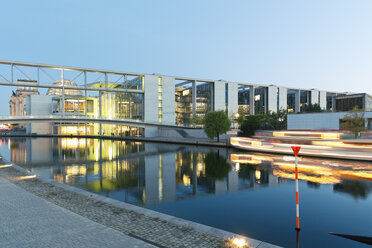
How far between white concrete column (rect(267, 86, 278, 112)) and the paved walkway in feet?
268

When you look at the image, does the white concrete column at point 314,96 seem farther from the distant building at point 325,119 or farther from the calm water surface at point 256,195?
the calm water surface at point 256,195

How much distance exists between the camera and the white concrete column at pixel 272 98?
82.6 m

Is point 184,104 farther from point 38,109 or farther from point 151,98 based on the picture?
point 38,109

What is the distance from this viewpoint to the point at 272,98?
83.4 meters

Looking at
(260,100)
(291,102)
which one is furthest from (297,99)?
(260,100)

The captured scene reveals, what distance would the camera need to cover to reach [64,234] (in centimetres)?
664

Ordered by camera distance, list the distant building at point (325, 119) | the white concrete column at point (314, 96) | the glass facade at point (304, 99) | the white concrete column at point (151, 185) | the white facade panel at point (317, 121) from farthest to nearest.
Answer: the glass facade at point (304, 99) < the white concrete column at point (314, 96) < the white facade panel at point (317, 121) < the distant building at point (325, 119) < the white concrete column at point (151, 185)

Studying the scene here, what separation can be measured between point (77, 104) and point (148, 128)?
4067cm

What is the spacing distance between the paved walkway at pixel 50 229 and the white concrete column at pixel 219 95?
219 feet

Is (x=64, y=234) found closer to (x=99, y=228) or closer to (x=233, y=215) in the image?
(x=99, y=228)

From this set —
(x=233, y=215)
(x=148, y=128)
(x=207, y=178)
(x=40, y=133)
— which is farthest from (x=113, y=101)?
(x=233, y=215)

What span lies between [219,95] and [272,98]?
2177cm

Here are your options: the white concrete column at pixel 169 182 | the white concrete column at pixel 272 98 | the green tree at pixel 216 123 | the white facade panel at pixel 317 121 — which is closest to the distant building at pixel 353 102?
the white facade panel at pixel 317 121

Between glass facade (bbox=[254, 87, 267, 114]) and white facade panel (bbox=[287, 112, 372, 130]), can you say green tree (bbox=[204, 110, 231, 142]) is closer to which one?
white facade panel (bbox=[287, 112, 372, 130])
